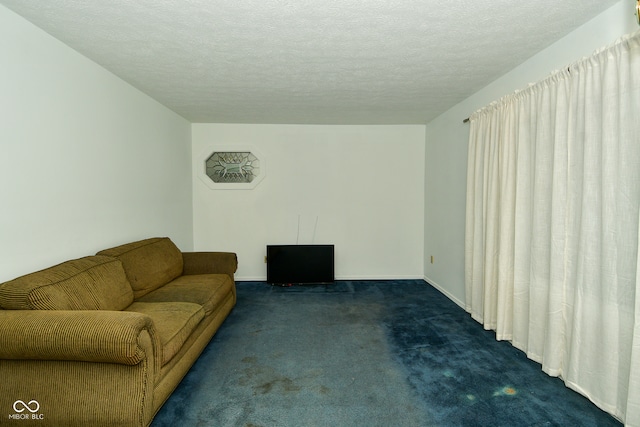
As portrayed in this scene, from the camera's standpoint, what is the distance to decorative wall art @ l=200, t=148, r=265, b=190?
4570mm

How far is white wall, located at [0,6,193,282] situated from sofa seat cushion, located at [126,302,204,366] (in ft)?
2.44

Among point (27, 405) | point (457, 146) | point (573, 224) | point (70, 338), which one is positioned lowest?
point (27, 405)

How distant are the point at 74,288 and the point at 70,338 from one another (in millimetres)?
587

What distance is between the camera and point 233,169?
4.61m

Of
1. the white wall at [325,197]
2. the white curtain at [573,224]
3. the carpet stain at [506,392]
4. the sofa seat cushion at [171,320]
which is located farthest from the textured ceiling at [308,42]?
the carpet stain at [506,392]

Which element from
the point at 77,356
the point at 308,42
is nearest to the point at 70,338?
the point at 77,356

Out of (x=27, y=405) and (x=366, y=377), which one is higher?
(x=27, y=405)

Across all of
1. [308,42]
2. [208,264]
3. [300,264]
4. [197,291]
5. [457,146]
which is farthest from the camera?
[300,264]

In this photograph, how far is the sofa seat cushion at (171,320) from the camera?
72.7 inches

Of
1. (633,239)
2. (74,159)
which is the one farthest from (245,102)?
(633,239)

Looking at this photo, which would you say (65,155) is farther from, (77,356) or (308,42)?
(308,42)

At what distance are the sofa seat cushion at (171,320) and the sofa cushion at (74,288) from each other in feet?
0.68

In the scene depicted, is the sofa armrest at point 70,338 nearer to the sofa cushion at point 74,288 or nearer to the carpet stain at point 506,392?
the sofa cushion at point 74,288

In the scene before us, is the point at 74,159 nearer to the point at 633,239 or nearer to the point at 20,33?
the point at 20,33
